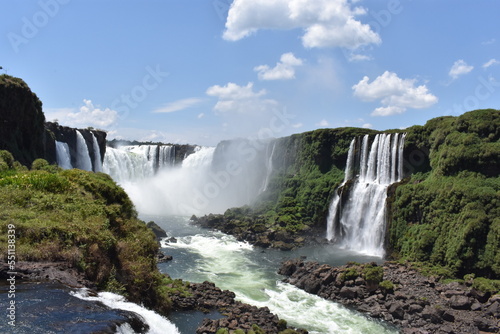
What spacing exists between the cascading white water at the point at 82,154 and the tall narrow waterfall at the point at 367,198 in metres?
32.5

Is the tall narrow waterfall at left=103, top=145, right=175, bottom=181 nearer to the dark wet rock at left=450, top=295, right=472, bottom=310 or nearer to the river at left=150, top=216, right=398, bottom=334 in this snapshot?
the river at left=150, top=216, right=398, bottom=334

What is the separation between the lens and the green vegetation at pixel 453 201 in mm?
24531

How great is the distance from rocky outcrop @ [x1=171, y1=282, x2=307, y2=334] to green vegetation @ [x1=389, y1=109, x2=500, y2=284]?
1406cm

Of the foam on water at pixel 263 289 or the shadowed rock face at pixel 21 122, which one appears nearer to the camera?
the foam on water at pixel 263 289

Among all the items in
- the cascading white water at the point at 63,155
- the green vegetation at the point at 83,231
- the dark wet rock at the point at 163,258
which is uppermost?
the cascading white water at the point at 63,155

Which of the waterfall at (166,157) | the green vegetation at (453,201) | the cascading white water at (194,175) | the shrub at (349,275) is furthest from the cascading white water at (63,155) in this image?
the green vegetation at (453,201)

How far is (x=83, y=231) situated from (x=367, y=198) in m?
30.4

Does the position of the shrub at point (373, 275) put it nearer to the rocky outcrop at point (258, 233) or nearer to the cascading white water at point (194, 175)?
the rocky outcrop at point (258, 233)

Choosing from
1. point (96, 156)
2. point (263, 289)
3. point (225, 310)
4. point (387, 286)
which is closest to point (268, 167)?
point (96, 156)

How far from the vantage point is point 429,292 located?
72.4ft

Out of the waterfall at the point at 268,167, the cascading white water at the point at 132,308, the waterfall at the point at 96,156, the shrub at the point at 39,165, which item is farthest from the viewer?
the waterfall at the point at 268,167

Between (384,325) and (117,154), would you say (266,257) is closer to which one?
(384,325)

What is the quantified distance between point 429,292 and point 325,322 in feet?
25.6

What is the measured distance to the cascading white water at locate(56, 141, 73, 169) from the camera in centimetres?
4148
